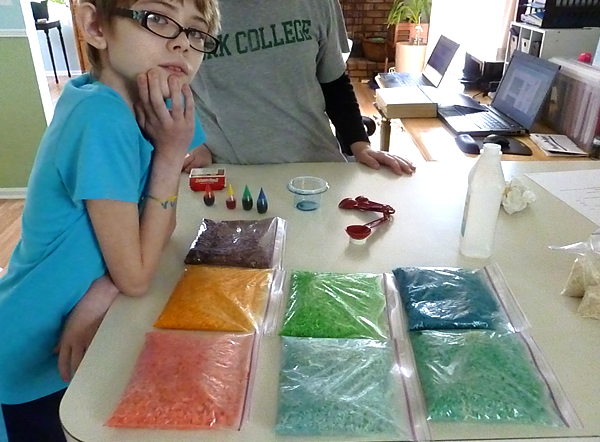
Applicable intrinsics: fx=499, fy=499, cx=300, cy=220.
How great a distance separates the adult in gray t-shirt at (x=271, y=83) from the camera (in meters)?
1.21

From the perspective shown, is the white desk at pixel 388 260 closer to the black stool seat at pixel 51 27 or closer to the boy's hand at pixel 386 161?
the boy's hand at pixel 386 161

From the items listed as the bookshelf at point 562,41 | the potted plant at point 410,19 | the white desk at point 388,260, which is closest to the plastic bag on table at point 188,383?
the white desk at point 388,260

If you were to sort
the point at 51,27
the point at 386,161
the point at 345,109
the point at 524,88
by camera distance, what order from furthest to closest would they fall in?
the point at 51,27 → the point at 524,88 → the point at 345,109 → the point at 386,161

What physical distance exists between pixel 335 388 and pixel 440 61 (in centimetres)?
240

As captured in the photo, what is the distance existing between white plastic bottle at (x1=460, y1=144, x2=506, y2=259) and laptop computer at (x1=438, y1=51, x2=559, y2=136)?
106cm

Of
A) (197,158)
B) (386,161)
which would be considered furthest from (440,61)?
(197,158)

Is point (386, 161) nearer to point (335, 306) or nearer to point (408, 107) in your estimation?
point (335, 306)

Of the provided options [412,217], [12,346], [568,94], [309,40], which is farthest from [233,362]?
[568,94]

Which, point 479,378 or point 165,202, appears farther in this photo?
point 165,202

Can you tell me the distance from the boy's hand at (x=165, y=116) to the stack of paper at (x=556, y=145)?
128 centimetres

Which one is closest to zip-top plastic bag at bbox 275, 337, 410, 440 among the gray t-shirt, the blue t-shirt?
the blue t-shirt

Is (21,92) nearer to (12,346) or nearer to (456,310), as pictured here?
(12,346)

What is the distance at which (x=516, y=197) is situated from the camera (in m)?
1.00

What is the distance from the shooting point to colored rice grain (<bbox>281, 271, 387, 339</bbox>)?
65cm
